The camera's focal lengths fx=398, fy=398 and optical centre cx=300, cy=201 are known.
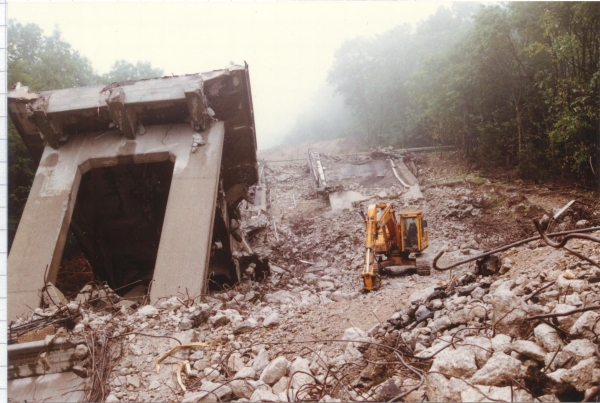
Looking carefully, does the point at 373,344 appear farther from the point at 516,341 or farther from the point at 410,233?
the point at 410,233

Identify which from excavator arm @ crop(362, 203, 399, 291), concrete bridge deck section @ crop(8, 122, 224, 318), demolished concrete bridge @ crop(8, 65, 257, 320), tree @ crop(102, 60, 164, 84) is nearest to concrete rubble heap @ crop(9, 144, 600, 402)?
concrete bridge deck section @ crop(8, 122, 224, 318)

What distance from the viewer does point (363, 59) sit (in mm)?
27672

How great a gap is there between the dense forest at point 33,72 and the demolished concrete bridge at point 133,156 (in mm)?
3784

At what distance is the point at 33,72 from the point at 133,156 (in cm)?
1310

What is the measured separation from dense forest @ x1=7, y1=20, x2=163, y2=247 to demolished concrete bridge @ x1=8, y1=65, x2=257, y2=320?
3.78 meters

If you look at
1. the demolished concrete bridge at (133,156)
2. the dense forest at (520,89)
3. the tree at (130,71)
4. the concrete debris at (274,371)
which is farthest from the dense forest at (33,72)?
the dense forest at (520,89)

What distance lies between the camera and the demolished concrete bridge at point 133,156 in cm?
457

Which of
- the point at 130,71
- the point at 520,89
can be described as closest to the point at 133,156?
the point at 520,89

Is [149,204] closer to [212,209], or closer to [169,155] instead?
[169,155]

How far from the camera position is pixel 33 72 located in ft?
49.5

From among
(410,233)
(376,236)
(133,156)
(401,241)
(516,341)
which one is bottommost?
(401,241)

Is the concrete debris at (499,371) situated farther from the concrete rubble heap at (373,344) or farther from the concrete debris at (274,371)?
the concrete debris at (274,371)

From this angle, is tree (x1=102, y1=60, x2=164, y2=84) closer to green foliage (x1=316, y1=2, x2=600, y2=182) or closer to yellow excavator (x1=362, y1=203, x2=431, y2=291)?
green foliage (x1=316, y1=2, x2=600, y2=182)

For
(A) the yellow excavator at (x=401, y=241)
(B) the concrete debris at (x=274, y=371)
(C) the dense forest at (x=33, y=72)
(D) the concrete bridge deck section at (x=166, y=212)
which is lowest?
(A) the yellow excavator at (x=401, y=241)
